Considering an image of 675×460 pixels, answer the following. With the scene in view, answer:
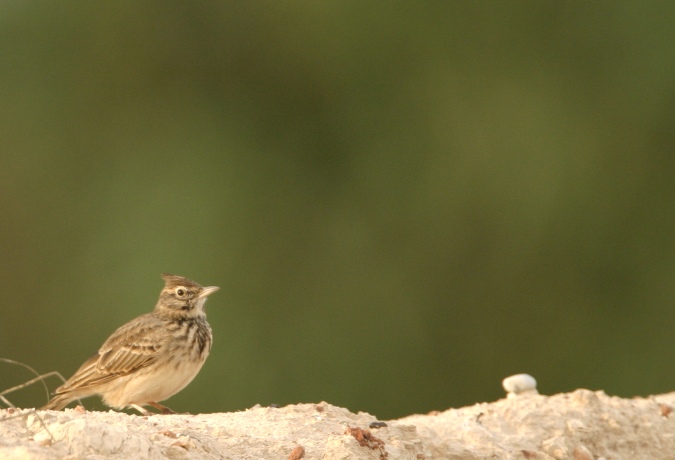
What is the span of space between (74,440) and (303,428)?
4.40ft

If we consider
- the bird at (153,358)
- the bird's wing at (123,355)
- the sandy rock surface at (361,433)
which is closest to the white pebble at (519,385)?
the sandy rock surface at (361,433)

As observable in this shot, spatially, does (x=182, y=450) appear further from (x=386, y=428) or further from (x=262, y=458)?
(x=386, y=428)

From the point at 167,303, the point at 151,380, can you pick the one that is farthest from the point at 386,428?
the point at 167,303

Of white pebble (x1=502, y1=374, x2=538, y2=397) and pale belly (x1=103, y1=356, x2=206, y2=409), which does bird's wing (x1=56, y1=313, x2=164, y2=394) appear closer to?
pale belly (x1=103, y1=356, x2=206, y2=409)

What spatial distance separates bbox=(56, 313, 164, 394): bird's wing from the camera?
19.7ft

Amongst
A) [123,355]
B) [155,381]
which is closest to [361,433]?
[155,381]

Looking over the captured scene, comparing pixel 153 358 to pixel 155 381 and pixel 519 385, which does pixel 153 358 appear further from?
pixel 519 385

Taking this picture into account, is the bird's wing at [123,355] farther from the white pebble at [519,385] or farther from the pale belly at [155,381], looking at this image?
the white pebble at [519,385]

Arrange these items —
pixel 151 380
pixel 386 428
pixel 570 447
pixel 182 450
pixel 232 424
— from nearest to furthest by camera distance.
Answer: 1. pixel 182 450
2. pixel 232 424
3. pixel 386 428
4. pixel 570 447
5. pixel 151 380

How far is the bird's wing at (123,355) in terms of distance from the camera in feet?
19.7

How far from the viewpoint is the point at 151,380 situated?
233 inches

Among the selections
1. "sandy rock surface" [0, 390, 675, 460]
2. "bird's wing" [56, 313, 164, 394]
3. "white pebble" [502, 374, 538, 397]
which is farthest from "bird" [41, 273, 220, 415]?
"white pebble" [502, 374, 538, 397]

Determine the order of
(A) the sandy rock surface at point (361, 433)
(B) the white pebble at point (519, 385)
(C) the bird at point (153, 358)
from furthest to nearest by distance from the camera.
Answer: (C) the bird at point (153, 358) → (B) the white pebble at point (519, 385) → (A) the sandy rock surface at point (361, 433)

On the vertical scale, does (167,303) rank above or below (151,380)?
above
